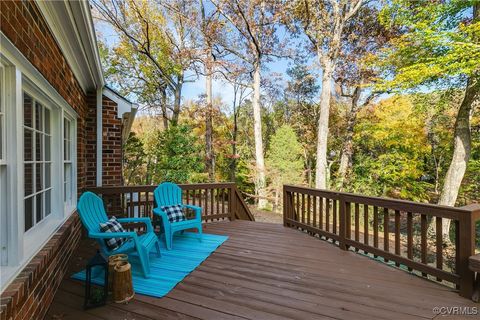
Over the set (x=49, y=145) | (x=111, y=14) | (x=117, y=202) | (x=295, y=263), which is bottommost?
(x=295, y=263)

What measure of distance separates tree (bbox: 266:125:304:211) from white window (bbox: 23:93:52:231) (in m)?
9.25

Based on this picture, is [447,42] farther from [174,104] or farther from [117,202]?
[174,104]

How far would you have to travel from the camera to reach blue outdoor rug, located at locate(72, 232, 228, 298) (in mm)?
2508

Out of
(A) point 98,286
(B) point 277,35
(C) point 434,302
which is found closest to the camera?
(C) point 434,302

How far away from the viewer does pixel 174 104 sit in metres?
13.5

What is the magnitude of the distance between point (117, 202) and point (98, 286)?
237 centimetres

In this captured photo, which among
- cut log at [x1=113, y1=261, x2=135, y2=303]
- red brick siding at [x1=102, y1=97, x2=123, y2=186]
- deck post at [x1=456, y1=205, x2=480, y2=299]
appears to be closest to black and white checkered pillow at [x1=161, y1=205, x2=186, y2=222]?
red brick siding at [x1=102, y1=97, x2=123, y2=186]

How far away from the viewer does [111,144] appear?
4.56 meters

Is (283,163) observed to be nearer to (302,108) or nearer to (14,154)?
(302,108)

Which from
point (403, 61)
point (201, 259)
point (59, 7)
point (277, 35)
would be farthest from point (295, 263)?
point (277, 35)

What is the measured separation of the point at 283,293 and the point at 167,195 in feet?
8.16


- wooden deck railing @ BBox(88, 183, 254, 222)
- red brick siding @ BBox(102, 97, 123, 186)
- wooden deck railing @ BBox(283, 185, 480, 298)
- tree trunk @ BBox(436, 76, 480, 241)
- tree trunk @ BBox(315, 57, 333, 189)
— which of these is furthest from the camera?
tree trunk @ BBox(315, 57, 333, 189)

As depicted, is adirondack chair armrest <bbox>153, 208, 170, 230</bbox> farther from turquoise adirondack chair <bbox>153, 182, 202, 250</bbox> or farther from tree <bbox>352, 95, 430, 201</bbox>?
tree <bbox>352, 95, 430, 201</bbox>

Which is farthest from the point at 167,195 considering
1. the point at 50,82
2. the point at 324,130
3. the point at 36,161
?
the point at 324,130
